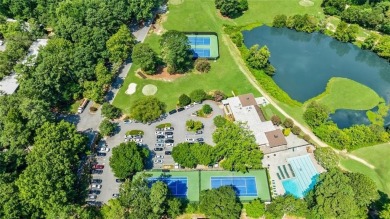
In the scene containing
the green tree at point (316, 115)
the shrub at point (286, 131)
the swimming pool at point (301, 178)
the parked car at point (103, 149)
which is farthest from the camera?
the green tree at point (316, 115)

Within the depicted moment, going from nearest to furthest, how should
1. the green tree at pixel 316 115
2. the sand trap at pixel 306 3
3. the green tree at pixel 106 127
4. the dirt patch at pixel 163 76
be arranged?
the green tree at pixel 106 127
the green tree at pixel 316 115
the dirt patch at pixel 163 76
the sand trap at pixel 306 3

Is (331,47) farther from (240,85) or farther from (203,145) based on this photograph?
(203,145)

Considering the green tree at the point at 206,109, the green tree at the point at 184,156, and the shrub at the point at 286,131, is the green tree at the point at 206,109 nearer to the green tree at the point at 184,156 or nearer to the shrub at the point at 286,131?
the green tree at the point at 184,156

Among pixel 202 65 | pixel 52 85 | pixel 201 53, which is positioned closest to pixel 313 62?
pixel 201 53

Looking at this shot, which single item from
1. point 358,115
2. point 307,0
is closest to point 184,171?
point 358,115

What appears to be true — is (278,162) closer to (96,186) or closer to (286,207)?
(286,207)

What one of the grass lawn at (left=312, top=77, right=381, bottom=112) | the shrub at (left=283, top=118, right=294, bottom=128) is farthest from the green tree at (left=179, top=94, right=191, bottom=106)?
the grass lawn at (left=312, top=77, right=381, bottom=112)

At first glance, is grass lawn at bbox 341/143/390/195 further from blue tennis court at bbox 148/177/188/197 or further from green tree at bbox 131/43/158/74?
green tree at bbox 131/43/158/74

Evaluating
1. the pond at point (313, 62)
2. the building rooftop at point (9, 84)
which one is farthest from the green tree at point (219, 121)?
the building rooftop at point (9, 84)
